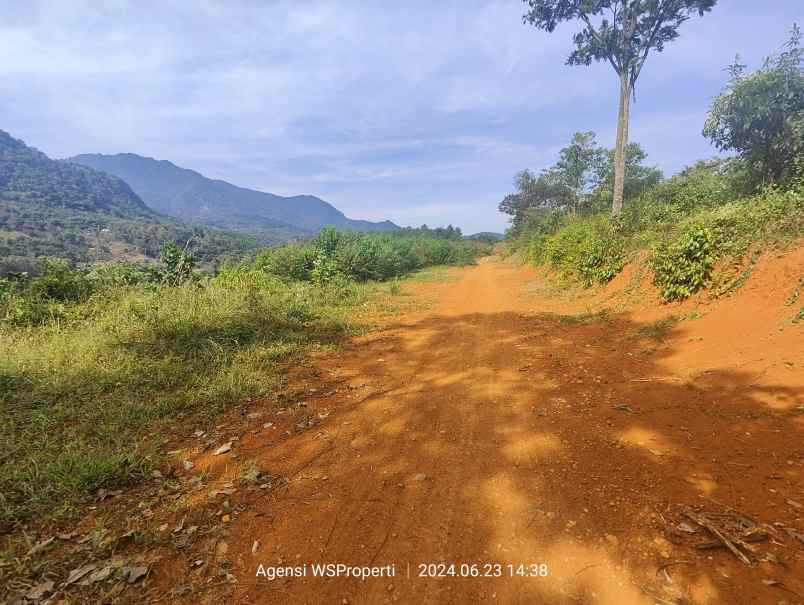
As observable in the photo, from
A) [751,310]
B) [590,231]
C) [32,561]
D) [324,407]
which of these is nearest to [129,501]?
[32,561]

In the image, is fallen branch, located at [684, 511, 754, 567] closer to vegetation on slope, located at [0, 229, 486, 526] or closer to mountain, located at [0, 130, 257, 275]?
vegetation on slope, located at [0, 229, 486, 526]

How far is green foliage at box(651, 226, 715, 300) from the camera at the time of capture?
622 cm

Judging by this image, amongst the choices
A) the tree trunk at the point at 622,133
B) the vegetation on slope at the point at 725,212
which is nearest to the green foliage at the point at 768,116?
the vegetation on slope at the point at 725,212

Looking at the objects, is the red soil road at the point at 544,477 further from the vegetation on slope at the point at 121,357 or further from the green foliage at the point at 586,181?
the green foliage at the point at 586,181

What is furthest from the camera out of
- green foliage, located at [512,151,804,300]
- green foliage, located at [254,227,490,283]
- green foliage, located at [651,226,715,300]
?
green foliage, located at [254,227,490,283]

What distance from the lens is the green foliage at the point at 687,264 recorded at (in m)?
6.22

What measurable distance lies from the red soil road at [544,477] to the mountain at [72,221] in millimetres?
7099

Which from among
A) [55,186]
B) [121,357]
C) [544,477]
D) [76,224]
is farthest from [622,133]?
[55,186]

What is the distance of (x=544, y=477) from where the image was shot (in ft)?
8.03

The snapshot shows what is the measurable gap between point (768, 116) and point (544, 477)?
15.0 m

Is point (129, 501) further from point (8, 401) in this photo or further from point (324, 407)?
point (8, 401)

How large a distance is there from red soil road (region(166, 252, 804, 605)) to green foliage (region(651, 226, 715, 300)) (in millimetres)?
1534

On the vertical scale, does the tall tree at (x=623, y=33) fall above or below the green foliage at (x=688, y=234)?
above

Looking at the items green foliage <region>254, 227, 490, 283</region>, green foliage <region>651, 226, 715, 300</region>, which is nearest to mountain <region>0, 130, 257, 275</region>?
green foliage <region>254, 227, 490, 283</region>
